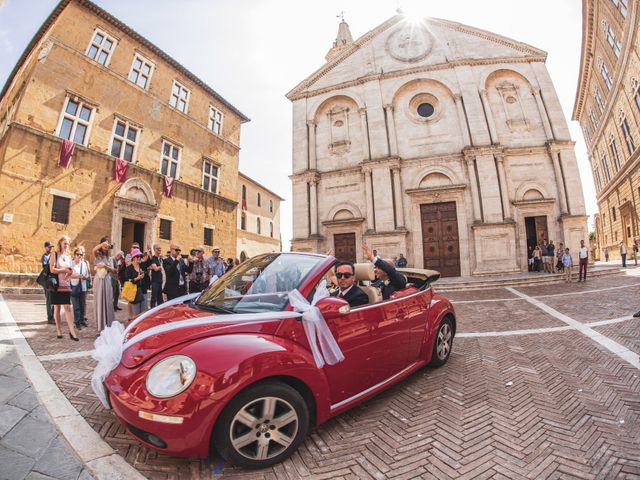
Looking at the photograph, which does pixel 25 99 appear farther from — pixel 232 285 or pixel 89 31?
pixel 232 285

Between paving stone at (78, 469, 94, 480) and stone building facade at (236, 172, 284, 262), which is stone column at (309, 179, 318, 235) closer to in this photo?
stone building facade at (236, 172, 284, 262)

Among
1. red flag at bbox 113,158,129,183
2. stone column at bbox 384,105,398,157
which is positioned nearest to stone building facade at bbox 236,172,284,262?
red flag at bbox 113,158,129,183

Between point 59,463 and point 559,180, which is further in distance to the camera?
point 559,180

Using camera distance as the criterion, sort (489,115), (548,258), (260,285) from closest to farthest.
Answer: (260,285) → (548,258) → (489,115)

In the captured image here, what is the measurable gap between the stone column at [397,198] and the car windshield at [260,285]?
14952mm

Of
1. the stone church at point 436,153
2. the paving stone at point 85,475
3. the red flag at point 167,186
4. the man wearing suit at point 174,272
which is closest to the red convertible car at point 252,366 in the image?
the paving stone at point 85,475

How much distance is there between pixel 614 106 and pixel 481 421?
37.3m

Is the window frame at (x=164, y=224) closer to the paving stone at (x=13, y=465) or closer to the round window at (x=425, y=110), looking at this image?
the paving stone at (x=13, y=465)

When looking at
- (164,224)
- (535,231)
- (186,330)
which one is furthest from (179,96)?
(535,231)

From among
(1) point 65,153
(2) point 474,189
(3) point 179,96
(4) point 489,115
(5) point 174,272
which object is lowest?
(5) point 174,272

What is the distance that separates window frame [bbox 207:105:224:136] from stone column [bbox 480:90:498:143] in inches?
714

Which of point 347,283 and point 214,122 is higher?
point 214,122

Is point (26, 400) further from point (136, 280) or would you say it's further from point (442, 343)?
point (442, 343)

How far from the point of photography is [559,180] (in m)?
16.2
